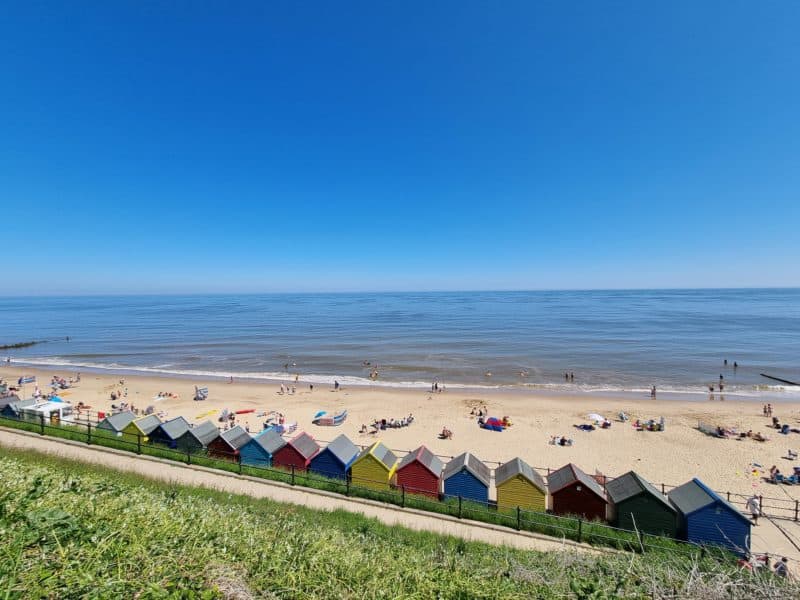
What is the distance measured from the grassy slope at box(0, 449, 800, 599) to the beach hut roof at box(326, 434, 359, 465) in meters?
11.0

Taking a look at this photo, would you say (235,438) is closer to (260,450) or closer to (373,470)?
(260,450)

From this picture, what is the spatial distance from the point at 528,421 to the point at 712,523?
15.8 meters

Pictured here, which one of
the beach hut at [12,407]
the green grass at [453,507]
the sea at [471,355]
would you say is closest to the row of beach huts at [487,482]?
the green grass at [453,507]

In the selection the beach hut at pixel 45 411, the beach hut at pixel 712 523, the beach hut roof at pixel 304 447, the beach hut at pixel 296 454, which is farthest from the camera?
the beach hut at pixel 45 411

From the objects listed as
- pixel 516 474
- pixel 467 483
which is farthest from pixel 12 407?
pixel 516 474

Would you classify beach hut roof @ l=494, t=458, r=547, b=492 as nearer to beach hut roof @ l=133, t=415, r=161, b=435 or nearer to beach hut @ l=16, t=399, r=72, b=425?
beach hut roof @ l=133, t=415, r=161, b=435

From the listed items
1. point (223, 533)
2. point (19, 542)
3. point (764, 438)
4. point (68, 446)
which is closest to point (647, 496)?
point (223, 533)

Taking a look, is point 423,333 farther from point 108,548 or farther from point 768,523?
point 108,548

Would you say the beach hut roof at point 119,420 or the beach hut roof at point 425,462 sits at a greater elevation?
the beach hut roof at point 119,420

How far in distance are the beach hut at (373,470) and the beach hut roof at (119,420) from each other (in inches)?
509

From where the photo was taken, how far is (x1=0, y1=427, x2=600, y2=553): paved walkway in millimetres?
12281

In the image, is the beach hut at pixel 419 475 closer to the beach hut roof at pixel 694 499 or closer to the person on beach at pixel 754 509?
the beach hut roof at pixel 694 499

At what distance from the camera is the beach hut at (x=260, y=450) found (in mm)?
18016

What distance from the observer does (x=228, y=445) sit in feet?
60.4
